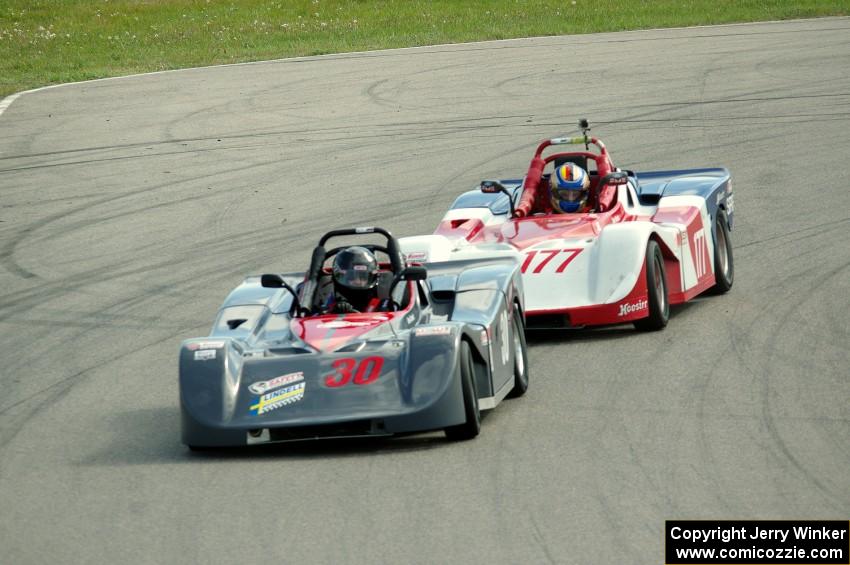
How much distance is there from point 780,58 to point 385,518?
21.6 m

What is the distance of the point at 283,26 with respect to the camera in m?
37.0

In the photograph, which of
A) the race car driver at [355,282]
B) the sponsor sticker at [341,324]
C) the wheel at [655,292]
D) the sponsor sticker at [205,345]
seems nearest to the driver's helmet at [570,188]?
the wheel at [655,292]

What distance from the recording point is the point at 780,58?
2719cm

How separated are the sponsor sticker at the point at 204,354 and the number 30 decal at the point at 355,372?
714mm

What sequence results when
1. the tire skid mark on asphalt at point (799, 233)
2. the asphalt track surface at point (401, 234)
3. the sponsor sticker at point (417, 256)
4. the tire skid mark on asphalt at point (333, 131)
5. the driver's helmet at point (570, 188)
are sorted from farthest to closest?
the tire skid mark on asphalt at point (333, 131) < the tire skid mark on asphalt at point (799, 233) < the driver's helmet at point (570, 188) < the sponsor sticker at point (417, 256) < the asphalt track surface at point (401, 234)

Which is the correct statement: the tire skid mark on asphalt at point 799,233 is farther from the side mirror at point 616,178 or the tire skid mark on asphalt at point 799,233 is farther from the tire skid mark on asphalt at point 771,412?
the side mirror at point 616,178

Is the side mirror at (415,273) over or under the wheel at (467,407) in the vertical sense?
over

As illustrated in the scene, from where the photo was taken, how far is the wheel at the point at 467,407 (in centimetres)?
868

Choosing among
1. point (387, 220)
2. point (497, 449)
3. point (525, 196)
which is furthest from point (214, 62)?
point (497, 449)

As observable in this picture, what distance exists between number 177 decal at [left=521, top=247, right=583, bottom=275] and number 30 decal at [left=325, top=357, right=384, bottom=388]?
2.97 metres

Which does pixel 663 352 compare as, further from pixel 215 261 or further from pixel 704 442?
pixel 215 261

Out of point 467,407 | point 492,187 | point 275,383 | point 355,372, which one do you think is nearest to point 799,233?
point 492,187

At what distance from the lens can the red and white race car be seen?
37.4 feet

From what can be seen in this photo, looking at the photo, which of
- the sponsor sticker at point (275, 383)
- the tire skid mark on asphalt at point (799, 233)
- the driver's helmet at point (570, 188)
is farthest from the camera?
the tire skid mark on asphalt at point (799, 233)
